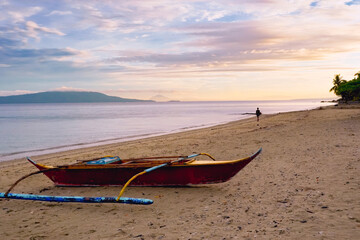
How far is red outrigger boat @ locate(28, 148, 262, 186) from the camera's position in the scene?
707 centimetres

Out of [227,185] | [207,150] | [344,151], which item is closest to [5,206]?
[227,185]

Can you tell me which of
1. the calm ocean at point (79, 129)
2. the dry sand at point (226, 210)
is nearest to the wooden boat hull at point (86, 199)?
the dry sand at point (226, 210)

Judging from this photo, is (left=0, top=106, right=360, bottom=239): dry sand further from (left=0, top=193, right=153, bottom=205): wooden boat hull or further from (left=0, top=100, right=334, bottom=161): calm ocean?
(left=0, top=100, right=334, bottom=161): calm ocean

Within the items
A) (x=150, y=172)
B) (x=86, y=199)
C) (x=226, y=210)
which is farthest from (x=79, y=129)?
(x=226, y=210)

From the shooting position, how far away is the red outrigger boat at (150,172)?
7.07m

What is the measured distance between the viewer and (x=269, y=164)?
369 inches

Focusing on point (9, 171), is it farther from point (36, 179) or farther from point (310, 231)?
point (310, 231)

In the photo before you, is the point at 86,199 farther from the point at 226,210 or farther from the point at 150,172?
the point at 226,210

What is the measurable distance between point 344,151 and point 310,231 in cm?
668

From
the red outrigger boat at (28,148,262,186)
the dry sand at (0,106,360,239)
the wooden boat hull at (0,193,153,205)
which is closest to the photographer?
the dry sand at (0,106,360,239)

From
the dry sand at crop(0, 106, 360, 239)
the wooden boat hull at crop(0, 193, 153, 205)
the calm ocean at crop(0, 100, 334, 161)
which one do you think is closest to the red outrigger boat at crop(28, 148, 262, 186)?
the dry sand at crop(0, 106, 360, 239)

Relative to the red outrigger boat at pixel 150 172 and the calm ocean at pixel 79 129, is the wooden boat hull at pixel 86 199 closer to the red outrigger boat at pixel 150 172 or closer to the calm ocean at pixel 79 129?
the red outrigger boat at pixel 150 172

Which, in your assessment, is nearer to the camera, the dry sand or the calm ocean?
the dry sand

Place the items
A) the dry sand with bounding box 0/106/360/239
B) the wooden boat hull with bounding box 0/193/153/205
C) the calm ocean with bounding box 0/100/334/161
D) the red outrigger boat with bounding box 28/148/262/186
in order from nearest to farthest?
the dry sand with bounding box 0/106/360/239
the wooden boat hull with bounding box 0/193/153/205
the red outrigger boat with bounding box 28/148/262/186
the calm ocean with bounding box 0/100/334/161
